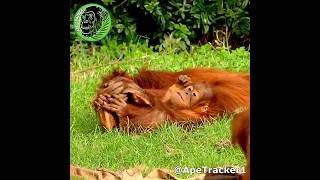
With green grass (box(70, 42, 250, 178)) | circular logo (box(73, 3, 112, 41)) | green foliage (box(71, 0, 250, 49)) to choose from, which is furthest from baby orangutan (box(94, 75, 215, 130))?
circular logo (box(73, 3, 112, 41))

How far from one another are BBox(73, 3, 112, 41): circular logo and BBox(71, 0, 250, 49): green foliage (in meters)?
0.05

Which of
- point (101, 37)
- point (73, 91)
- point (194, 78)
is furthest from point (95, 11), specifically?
point (194, 78)

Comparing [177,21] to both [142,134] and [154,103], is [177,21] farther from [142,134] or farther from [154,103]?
[142,134]

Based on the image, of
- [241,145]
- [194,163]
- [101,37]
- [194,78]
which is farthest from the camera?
[194,78]

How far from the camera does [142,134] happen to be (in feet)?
10.6

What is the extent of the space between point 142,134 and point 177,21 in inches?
17.5

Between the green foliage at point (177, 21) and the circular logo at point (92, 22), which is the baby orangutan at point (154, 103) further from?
the circular logo at point (92, 22)

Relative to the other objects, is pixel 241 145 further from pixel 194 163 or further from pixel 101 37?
pixel 101 37

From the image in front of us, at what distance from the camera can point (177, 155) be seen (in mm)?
2982

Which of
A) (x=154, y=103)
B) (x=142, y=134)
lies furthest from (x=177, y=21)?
(x=142, y=134)

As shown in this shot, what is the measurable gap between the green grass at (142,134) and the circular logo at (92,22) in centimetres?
12

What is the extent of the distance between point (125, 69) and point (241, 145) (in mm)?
872

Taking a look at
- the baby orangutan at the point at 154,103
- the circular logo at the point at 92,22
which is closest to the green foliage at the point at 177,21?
the circular logo at the point at 92,22

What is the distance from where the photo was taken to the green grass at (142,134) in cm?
295
